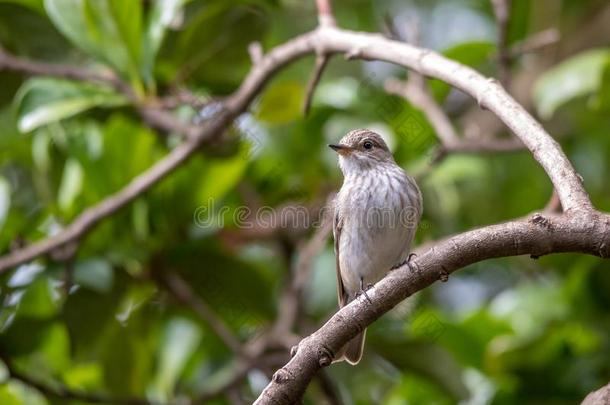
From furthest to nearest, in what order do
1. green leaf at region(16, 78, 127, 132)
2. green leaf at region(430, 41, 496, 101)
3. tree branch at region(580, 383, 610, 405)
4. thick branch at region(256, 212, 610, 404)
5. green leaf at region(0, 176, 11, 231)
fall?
green leaf at region(0, 176, 11, 231), green leaf at region(430, 41, 496, 101), green leaf at region(16, 78, 127, 132), tree branch at region(580, 383, 610, 405), thick branch at region(256, 212, 610, 404)

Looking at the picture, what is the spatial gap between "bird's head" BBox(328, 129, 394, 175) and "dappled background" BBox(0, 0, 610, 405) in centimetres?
19

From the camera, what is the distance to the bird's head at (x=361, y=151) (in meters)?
4.39

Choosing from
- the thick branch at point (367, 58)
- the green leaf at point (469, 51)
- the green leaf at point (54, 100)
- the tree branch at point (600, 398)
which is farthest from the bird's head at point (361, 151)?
the tree branch at point (600, 398)

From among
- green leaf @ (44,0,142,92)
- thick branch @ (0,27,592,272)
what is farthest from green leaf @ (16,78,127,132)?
thick branch @ (0,27,592,272)

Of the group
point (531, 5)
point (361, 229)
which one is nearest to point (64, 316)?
point (361, 229)

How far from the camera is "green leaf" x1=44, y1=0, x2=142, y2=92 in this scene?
13.3 feet

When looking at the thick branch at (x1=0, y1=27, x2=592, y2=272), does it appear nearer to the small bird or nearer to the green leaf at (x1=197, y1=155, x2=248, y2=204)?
the green leaf at (x1=197, y1=155, x2=248, y2=204)

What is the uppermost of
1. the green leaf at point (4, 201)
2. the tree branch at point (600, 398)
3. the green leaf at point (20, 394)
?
the green leaf at point (4, 201)

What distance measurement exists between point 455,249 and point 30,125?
2365 millimetres

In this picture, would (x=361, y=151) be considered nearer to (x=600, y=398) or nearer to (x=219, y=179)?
(x=219, y=179)

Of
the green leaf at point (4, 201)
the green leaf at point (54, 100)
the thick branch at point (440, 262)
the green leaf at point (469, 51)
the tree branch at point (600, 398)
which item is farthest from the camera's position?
the green leaf at point (4, 201)

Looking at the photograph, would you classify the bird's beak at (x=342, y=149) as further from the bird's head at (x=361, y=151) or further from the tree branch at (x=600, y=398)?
the tree branch at (x=600, y=398)

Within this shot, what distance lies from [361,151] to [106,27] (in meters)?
1.26

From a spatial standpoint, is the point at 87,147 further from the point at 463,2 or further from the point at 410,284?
the point at 463,2
